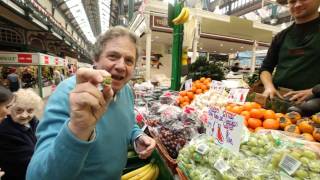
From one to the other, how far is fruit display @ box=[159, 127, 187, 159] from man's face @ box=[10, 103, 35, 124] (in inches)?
67.3

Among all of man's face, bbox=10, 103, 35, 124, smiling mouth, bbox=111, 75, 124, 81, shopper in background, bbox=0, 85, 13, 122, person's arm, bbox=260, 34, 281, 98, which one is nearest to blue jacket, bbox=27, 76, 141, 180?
smiling mouth, bbox=111, 75, 124, 81

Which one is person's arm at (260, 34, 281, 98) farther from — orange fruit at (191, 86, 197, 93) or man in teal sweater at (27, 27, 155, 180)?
man in teal sweater at (27, 27, 155, 180)

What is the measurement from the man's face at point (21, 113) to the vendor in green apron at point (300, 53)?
2408mm

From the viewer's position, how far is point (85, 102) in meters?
0.68

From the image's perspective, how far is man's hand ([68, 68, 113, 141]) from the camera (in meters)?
0.69

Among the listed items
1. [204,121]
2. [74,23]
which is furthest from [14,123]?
[74,23]

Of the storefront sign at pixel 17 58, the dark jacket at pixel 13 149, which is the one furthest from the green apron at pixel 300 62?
the storefront sign at pixel 17 58

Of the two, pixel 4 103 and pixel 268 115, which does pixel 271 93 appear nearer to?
pixel 268 115

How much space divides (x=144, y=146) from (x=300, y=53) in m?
1.47

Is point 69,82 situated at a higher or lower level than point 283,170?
higher

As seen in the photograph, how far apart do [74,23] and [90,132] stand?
3165cm

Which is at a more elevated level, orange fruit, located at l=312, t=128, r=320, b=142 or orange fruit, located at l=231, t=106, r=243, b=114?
orange fruit, located at l=231, t=106, r=243, b=114

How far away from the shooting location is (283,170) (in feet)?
2.92

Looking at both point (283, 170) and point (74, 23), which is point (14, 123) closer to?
point (283, 170)
